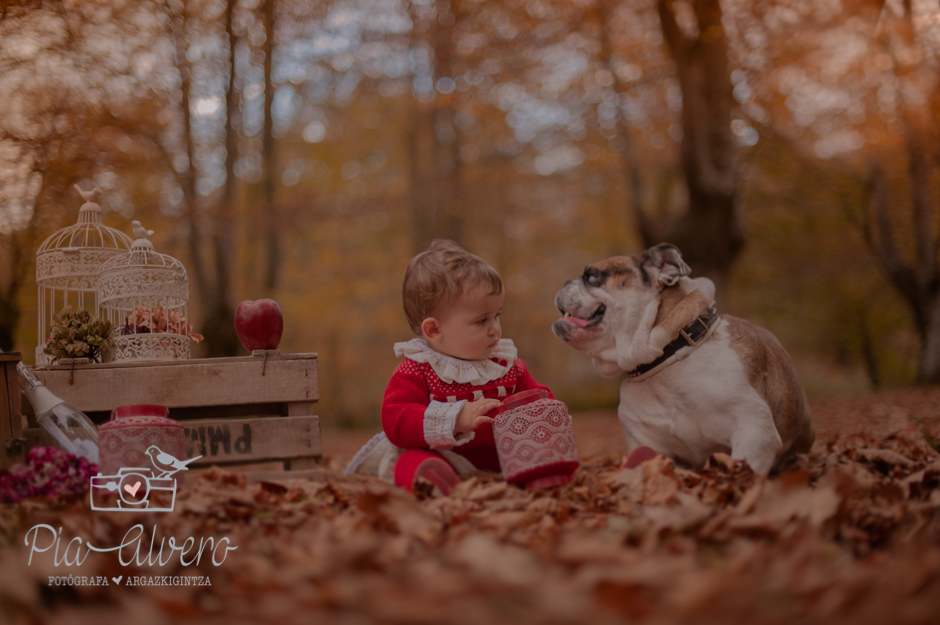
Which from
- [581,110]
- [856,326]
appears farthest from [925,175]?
[581,110]

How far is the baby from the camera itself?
103 inches

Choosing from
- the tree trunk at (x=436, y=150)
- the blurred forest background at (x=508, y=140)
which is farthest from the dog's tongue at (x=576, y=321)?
the tree trunk at (x=436, y=150)

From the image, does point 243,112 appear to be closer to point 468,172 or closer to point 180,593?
point 468,172

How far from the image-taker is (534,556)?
1.30m

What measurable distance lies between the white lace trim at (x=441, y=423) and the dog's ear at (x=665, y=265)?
3.23ft

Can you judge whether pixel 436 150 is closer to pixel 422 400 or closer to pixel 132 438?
pixel 422 400

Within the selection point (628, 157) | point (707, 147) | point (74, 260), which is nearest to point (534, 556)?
point (74, 260)

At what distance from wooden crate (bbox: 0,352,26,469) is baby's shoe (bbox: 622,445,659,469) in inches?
91.8

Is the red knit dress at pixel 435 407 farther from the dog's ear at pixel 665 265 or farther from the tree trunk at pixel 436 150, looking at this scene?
the tree trunk at pixel 436 150

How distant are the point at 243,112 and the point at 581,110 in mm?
5514

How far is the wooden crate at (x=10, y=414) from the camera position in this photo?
2350 millimetres

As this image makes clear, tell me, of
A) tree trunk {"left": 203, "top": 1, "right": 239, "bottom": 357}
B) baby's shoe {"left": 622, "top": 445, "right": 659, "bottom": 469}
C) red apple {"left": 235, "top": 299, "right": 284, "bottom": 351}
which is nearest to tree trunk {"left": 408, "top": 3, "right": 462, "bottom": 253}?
tree trunk {"left": 203, "top": 1, "right": 239, "bottom": 357}

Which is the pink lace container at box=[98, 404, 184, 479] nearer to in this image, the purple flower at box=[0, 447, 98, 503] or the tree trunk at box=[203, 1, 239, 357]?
the purple flower at box=[0, 447, 98, 503]

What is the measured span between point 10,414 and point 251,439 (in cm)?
91
